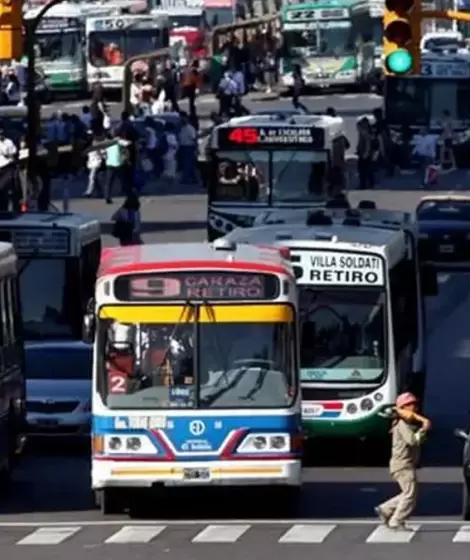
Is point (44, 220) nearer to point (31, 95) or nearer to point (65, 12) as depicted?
point (31, 95)

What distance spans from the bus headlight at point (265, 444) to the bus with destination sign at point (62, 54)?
5943cm

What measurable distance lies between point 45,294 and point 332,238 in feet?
23.2

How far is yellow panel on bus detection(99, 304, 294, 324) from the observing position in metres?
21.0

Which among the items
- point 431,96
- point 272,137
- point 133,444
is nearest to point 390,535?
point 133,444

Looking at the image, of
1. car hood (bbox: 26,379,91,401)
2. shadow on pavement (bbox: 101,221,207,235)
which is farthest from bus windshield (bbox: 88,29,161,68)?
car hood (bbox: 26,379,91,401)

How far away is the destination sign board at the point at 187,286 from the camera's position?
21.1 meters

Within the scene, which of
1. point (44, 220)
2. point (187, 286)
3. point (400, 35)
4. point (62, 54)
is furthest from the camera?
point (62, 54)

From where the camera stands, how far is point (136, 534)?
2006 centimetres

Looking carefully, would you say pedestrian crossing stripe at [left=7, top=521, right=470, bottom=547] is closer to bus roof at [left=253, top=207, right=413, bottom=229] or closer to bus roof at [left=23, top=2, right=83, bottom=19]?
bus roof at [left=253, top=207, right=413, bottom=229]

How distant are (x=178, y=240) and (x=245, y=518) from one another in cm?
2657

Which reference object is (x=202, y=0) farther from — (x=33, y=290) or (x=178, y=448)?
(x=178, y=448)

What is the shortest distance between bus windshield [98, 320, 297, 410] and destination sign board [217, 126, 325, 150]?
20.8 m

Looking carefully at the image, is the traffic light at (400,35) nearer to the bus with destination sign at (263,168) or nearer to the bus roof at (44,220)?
the bus roof at (44,220)

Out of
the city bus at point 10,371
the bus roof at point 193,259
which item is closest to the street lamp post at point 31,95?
the city bus at point 10,371
